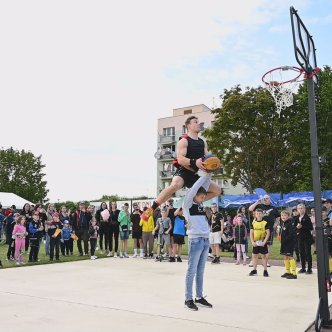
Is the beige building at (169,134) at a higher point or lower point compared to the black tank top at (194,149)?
higher

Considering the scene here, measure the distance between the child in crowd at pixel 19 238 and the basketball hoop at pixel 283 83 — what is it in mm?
8587

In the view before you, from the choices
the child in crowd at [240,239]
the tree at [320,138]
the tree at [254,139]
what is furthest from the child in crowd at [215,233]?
the tree at [320,138]

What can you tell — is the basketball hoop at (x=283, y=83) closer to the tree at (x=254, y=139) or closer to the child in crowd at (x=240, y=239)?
the child in crowd at (x=240, y=239)

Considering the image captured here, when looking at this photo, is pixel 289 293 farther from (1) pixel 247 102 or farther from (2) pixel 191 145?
(1) pixel 247 102

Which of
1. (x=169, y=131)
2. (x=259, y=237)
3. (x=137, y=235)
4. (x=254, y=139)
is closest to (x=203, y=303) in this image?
(x=259, y=237)

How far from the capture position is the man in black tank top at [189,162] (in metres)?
5.90

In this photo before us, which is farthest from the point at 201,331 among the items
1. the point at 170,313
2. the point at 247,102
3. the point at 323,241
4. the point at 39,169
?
the point at 39,169

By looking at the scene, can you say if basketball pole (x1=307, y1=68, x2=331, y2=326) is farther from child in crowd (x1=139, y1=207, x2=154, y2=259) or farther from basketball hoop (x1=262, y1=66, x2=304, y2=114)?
child in crowd (x1=139, y1=207, x2=154, y2=259)

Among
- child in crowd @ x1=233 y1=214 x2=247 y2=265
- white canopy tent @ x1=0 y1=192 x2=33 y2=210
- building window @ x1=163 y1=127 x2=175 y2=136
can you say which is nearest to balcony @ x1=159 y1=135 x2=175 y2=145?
building window @ x1=163 y1=127 x2=175 y2=136

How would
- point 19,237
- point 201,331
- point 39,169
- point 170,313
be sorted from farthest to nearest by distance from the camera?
1. point 39,169
2. point 19,237
3. point 170,313
4. point 201,331

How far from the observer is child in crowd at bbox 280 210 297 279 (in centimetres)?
963

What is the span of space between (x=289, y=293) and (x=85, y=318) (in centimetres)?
399

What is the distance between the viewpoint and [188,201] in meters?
5.94

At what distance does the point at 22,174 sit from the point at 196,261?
49.5m
